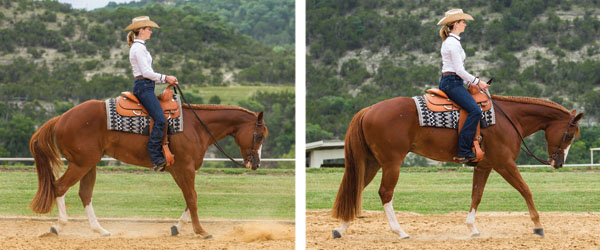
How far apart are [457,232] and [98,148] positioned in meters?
4.01

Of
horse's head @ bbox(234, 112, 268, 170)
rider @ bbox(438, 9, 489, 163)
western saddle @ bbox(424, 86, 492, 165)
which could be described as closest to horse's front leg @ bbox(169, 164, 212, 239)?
horse's head @ bbox(234, 112, 268, 170)

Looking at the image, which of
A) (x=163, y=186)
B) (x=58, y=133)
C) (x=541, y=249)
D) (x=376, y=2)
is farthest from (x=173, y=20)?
(x=541, y=249)

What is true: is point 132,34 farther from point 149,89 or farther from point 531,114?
point 531,114

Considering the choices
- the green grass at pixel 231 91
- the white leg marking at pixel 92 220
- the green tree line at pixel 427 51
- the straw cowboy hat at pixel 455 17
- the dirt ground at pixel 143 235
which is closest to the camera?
the dirt ground at pixel 143 235

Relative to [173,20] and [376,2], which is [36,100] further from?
[376,2]

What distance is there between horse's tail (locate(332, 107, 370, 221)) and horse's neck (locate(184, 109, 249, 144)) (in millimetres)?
1200

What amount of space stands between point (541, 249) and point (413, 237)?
1343 millimetres

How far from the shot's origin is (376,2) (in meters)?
24.6

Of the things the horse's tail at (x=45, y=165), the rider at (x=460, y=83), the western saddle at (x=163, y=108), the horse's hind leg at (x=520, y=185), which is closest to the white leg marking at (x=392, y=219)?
the rider at (x=460, y=83)

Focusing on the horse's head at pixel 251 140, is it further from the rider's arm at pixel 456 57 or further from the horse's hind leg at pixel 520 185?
the horse's hind leg at pixel 520 185

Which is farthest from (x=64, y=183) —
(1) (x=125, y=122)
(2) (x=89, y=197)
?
(1) (x=125, y=122)

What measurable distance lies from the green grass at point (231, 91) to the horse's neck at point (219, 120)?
12.0 metres

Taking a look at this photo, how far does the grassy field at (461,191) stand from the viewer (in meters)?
10.6

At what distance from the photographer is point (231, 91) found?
20969mm
